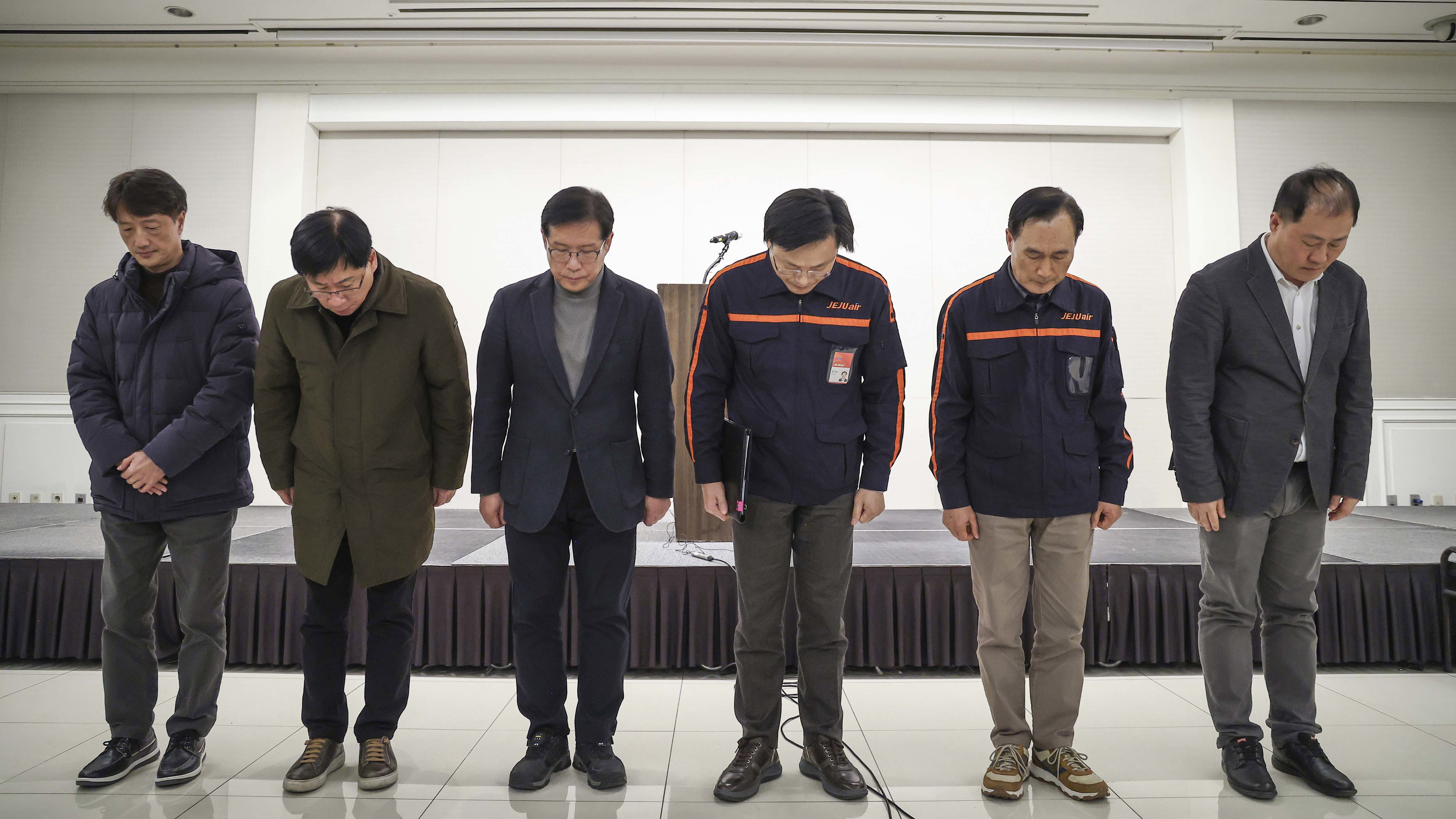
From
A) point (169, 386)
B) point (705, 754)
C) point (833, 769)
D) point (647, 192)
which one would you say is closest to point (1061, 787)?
point (833, 769)

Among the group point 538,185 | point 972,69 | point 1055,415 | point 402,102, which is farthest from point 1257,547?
point 402,102

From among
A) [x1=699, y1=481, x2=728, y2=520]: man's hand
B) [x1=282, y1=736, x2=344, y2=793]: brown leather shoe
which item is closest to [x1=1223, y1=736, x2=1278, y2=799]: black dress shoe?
[x1=699, y1=481, x2=728, y2=520]: man's hand

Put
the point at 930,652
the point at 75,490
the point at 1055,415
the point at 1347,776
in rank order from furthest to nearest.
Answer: the point at 75,490, the point at 930,652, the point at 1347,776, the point at 1055,415

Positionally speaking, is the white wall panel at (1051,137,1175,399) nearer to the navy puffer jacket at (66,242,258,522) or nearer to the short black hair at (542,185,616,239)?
the short black hair at (542,185,616,239)

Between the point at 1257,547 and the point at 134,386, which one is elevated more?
the point at 134,386

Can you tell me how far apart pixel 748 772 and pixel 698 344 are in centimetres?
97

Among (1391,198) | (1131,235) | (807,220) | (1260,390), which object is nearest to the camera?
(807,220)

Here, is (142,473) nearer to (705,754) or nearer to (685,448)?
(705,754)

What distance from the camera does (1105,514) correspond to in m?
1.73

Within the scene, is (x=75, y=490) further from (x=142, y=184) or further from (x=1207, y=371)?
(x=1207, y=371)

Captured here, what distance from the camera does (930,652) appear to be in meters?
2.70

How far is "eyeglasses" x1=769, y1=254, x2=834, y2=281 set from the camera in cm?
161

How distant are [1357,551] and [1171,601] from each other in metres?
0.98

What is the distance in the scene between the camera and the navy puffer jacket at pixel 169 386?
68.9 inches
